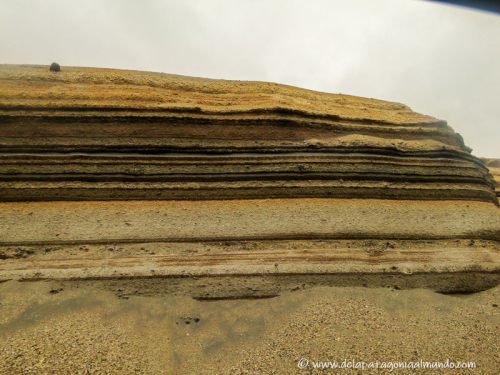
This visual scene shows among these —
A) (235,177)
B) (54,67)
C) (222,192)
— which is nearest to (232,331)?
(222,192)

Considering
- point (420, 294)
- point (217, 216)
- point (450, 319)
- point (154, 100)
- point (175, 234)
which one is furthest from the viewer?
point (154, 100)

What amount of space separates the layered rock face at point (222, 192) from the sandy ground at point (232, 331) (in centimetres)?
41

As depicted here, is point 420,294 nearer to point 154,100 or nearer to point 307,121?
point 307,121

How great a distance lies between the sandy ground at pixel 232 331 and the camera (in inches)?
151

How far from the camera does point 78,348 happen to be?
3.86m

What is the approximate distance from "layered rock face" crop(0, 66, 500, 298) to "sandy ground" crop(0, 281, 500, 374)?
0.41 meters

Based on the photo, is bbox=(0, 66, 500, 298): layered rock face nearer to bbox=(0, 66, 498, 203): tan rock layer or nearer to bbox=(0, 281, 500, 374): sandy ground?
bbox=(0, 66, 498, 203): tan rock layer

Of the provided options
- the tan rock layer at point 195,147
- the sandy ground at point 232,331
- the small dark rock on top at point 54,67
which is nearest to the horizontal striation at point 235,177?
the tan rock layer at point 195,147

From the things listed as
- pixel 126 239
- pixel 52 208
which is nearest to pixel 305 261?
pixel 126 239

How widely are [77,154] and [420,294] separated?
7.77 m

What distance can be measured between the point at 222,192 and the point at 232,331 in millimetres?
3050

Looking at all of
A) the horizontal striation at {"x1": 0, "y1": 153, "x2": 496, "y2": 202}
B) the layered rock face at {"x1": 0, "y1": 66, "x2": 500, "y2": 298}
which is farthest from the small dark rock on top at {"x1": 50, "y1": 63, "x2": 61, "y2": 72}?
the horizontal striation at {"x1": 0, "y1": 153, "x2": 496, "y2": 202}

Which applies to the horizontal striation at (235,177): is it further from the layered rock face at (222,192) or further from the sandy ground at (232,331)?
the sandy ground at (232,331)

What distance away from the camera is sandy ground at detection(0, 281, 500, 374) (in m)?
3.84
